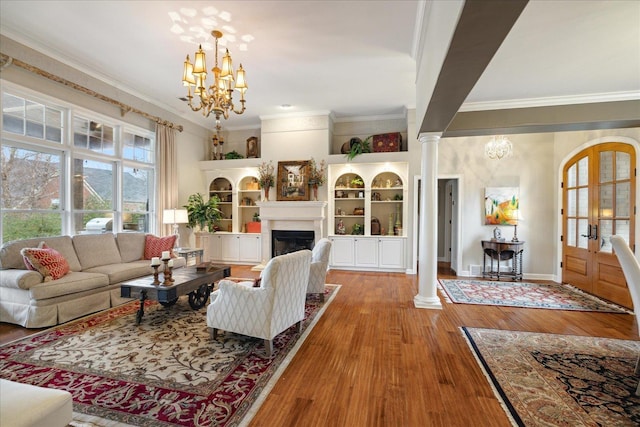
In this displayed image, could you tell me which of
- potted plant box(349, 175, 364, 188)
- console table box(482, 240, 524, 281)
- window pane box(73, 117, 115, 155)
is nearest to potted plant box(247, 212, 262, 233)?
potted plant box(349, 175, 364, 188)

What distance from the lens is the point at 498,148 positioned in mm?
5457

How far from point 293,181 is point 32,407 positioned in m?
5.77

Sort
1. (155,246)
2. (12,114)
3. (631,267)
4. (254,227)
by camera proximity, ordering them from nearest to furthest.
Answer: (631,267) < (12,114) < (155,246) < (254,227)

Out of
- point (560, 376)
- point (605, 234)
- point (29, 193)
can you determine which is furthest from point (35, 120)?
point (605, 234)

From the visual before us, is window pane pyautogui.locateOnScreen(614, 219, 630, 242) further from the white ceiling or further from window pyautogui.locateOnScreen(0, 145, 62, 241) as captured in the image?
window pyautogui.locateOnScreen(0, 145, 62, 241)

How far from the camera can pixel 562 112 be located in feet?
13.3

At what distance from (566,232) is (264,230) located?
20.2 ft

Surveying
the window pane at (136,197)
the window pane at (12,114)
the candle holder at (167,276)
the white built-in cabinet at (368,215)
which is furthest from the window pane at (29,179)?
the white built-in cabinet at (368,215)

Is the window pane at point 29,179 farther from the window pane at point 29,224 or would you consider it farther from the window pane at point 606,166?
the window pane at point 606,166

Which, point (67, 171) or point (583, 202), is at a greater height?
point (67, 171)

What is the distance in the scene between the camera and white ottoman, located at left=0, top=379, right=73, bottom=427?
4.05 feet

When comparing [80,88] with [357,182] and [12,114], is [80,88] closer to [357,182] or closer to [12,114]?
[12,114]

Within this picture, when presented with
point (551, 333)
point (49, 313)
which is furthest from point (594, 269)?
point (49, 313)

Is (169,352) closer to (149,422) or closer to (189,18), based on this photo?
(149,422)
